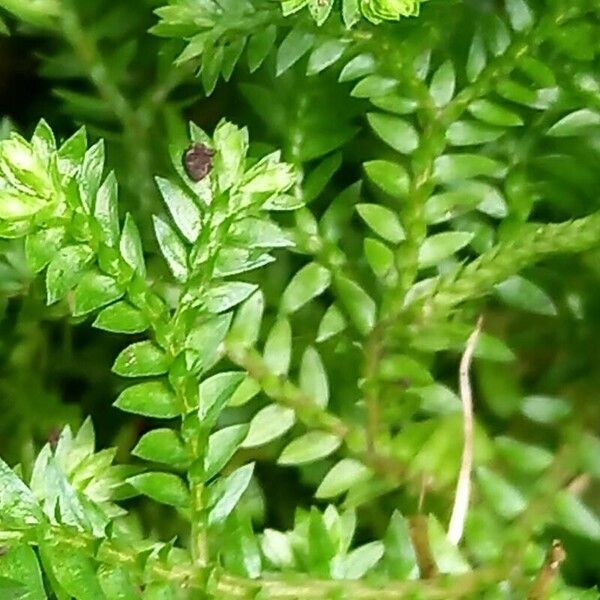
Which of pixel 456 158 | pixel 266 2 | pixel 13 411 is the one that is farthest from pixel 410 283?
pixel 13 411

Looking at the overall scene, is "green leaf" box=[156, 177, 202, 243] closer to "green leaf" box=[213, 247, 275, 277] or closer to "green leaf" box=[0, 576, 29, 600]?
"green leaf" box=[213, 247, 275, 277]

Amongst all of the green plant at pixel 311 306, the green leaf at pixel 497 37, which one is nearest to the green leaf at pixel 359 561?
the green plant at pixel 311 306

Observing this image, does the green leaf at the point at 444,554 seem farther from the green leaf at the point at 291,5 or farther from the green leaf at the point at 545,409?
the green leaf at the point at 291,5

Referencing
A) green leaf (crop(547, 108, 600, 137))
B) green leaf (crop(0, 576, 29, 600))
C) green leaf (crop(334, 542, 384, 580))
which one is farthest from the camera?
green leaf (crop(547, 108, 600, 137))

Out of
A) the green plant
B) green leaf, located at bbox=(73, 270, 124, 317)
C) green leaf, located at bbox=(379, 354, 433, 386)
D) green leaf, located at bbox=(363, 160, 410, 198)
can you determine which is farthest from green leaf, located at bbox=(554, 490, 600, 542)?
green leaf, located at bbox=(73, 270, 124, 317)

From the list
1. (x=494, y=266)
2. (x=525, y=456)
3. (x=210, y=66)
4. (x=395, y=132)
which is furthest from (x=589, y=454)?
(x=210, y=66)

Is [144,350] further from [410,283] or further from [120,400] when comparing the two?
[410,283]
